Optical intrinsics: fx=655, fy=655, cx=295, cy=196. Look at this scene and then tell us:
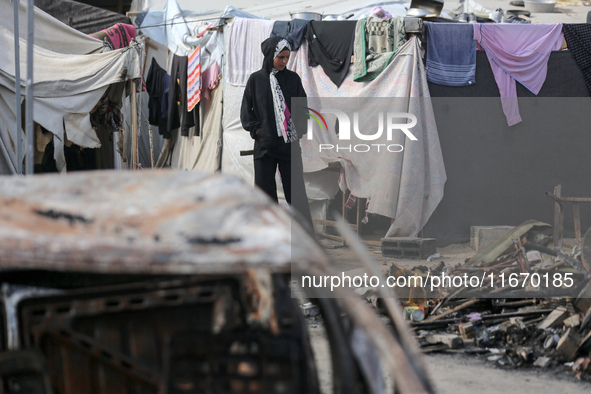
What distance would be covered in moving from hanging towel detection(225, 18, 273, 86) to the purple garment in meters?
2.69

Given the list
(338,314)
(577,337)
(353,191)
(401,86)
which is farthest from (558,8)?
(338,314)

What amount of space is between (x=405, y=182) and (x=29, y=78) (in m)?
4.70

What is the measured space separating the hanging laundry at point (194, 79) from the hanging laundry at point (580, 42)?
4.79 meters

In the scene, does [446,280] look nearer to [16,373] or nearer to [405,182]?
[405,182]

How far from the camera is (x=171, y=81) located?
9.94 meters

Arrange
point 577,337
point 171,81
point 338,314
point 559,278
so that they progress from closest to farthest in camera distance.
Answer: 1. point 338,314
2. point 577,337
3. point 559,278
4. point 171,81

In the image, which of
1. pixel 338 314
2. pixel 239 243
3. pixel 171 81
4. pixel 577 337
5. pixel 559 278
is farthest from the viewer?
pixel 171 81

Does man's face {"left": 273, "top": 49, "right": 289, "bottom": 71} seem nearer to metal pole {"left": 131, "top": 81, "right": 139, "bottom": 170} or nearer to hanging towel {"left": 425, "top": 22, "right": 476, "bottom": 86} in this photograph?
metal pole {"left": 131, "top": 81, "right": 139, "bottom": 170}

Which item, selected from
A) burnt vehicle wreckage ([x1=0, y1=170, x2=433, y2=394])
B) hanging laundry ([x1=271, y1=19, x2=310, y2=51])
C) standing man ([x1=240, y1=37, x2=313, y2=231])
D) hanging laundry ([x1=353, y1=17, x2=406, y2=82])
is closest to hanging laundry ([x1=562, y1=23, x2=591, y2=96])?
hanging laundry ([x1=353, y1=17, x2=406, y2=82])

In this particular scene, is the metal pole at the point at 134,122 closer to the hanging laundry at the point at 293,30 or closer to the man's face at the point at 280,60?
the hanging laundry at the point at 293,30

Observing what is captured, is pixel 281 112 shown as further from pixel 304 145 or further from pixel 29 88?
pixel 29 88

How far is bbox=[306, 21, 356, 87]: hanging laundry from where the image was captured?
7.94 m

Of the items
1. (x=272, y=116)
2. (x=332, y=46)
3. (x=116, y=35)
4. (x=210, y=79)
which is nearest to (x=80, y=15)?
(x=116, y=35)

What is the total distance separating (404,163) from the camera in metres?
7.73
